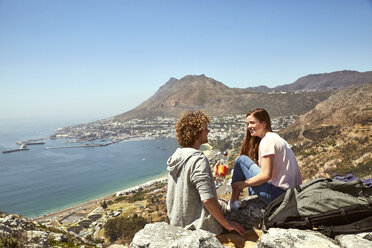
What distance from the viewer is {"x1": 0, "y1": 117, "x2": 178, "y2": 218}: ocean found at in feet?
174

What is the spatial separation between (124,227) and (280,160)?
1281 inches

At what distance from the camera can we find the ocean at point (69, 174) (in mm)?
52903

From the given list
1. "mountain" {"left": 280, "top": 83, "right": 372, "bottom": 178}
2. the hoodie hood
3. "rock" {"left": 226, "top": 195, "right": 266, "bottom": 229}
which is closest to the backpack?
"rock" {"left": 226, "top": 195, "right": 266, "bottom": 229}

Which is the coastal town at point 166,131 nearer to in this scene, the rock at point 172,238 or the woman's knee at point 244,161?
the woman's knee at point 244,161

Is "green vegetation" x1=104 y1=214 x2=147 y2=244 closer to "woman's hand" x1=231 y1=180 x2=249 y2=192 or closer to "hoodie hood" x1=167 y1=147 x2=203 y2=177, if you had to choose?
"woman's hand" x1=231 y1=180 x2=249 y2=192

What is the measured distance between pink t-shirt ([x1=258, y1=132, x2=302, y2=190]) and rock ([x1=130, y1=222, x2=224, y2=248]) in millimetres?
1124

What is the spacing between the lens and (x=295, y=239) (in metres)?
2.08

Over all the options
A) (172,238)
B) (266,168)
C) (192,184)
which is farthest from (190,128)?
(172,238)

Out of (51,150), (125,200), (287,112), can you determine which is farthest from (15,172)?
(287,112)

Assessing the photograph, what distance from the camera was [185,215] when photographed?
2500 mm

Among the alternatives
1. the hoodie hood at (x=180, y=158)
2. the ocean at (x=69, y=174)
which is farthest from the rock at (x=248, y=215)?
the ocean at (x=69, y=174)

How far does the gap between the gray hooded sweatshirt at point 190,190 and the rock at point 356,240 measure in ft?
4.03

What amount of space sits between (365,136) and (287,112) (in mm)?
92978

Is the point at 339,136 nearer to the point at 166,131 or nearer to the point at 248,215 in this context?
the point at 248,215
